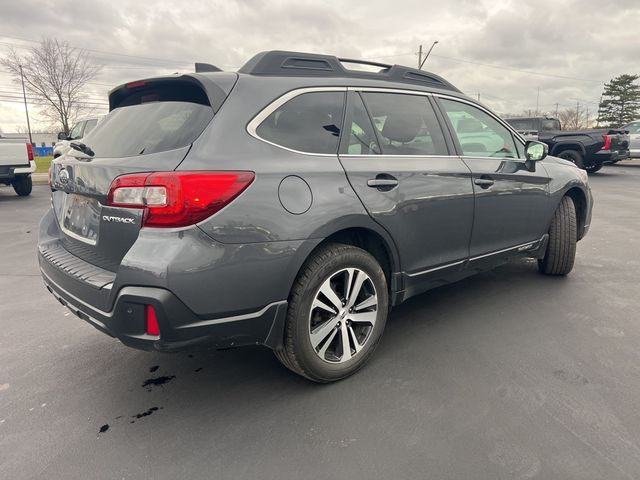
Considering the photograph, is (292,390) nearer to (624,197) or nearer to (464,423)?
(464,423)

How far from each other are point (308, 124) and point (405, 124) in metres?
0.82

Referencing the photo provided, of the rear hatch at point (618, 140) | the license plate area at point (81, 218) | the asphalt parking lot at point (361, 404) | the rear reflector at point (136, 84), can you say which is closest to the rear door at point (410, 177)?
the asphalt parking lot at point (361, 404)

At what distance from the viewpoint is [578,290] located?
414 cm

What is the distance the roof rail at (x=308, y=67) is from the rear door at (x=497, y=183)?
507 mm

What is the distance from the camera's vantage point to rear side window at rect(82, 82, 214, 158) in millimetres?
2281

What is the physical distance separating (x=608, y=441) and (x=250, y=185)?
2.01 m

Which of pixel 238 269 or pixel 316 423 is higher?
pixel 238 269

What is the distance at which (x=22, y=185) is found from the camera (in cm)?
1133

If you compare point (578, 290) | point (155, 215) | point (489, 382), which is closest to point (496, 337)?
point (489, 382)

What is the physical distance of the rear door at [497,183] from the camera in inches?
133

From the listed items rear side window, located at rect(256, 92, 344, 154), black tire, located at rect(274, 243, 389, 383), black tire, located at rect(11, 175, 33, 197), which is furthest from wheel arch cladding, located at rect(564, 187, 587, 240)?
black tire, located at rect(11, 175, 33, 197)

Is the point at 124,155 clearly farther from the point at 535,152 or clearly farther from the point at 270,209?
the point at 535,152

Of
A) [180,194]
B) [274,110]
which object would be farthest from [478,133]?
[180,194]

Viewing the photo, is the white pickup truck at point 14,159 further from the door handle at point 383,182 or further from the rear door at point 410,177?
the door handle at point 383,182
